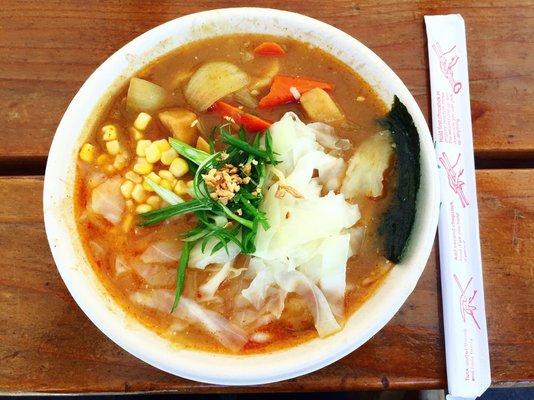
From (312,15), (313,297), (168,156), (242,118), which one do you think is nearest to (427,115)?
(312,15)

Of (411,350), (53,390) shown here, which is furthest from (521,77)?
(53,390)

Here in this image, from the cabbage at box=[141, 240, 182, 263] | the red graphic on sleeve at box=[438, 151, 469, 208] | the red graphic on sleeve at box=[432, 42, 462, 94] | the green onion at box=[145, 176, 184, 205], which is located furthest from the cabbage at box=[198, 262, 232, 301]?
the red graphic on sleeve at box=[432, 42, 462, 94]

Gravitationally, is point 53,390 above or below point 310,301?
below

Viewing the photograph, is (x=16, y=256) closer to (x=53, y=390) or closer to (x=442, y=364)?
(x=53, y=390)

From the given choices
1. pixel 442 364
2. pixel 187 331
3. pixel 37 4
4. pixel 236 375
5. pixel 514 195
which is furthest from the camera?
pixel 37 4

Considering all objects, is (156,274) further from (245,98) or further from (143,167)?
(245,98)

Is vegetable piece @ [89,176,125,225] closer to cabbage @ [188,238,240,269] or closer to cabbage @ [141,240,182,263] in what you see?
cabbage @ [141,240,182,263]

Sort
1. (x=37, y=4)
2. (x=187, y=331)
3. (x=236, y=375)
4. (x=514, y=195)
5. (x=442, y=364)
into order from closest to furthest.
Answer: (x=236, y=375), (x=187, y=331), (x=442, y=364), (x=514, y=195), (x=37, y=4)
